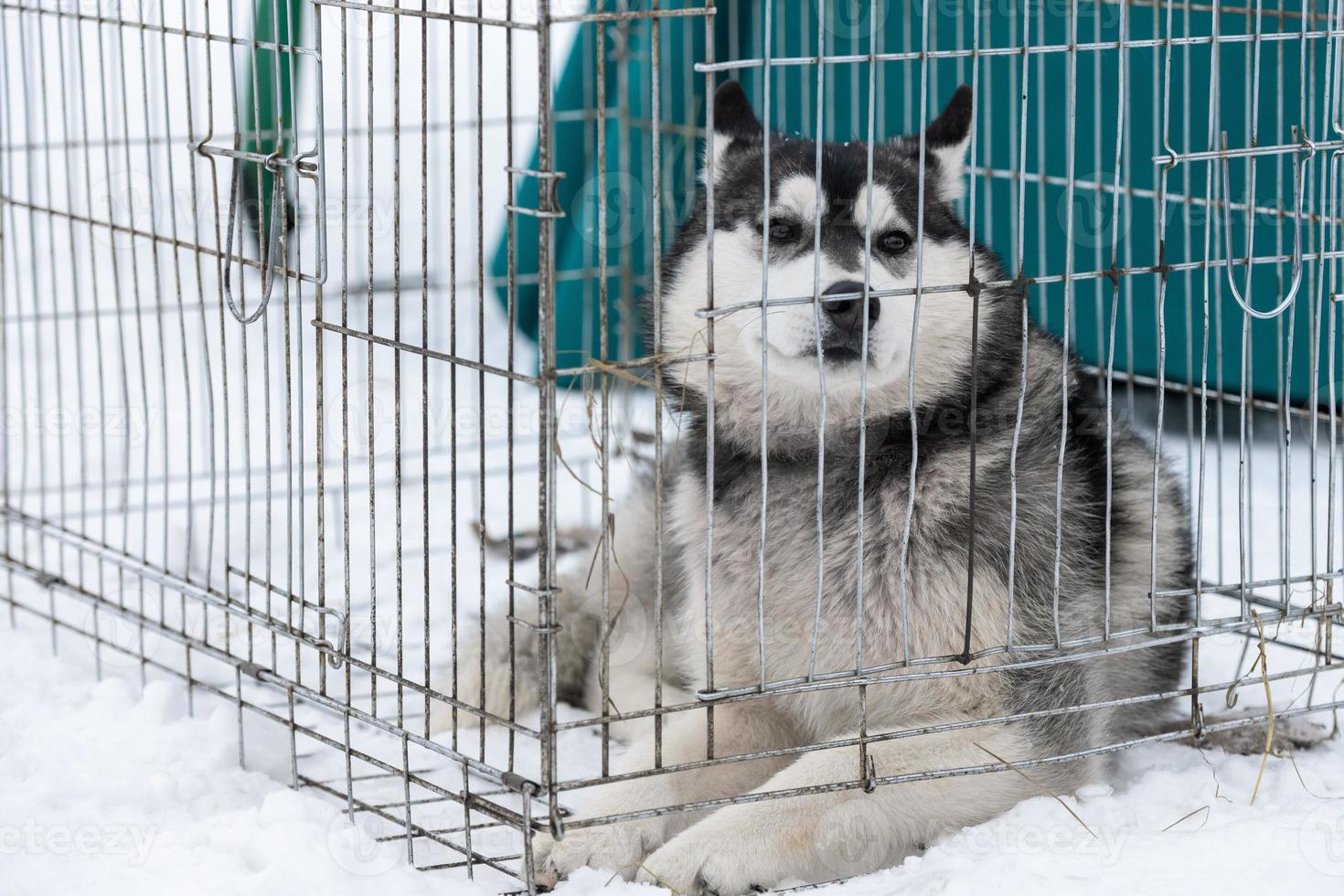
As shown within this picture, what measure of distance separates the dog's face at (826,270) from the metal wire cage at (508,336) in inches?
5.9

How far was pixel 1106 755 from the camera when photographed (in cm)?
259

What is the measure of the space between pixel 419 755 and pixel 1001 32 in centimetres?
295

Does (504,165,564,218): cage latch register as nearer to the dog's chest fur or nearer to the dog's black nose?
the dog's black nose

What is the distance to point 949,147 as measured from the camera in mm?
2689

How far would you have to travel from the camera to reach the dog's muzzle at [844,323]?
7.25ft

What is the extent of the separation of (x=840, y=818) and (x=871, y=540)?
47cm

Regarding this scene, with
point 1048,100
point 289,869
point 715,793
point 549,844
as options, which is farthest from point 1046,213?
point 289,869

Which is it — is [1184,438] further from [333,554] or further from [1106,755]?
[333,554]

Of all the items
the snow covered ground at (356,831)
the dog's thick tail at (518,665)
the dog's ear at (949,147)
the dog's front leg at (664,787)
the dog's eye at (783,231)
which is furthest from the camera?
the dog's thick tail at (518,665)

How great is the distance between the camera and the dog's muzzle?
221 cm

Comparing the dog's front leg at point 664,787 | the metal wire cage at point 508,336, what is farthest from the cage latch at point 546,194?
the dog's front leg at point 664,787

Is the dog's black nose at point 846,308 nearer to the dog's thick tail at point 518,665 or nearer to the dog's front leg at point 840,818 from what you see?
the dog's front leg at point 840,818

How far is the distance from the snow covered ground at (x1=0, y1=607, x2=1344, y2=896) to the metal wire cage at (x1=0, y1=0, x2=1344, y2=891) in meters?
0.11
